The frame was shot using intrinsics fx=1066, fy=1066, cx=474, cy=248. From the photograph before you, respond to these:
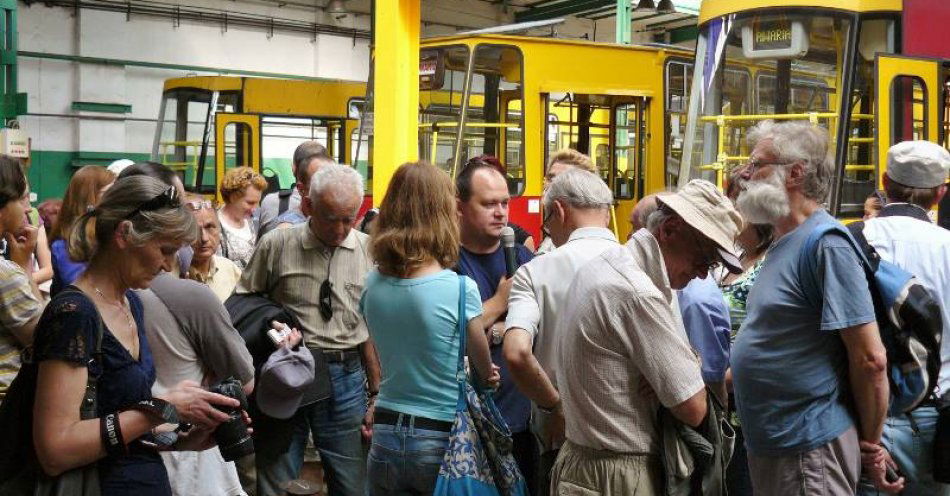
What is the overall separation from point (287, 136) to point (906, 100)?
924cm

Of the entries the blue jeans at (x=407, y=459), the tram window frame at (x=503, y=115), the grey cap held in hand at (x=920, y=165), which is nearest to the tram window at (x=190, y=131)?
the tram window frame at (x=503, y=115)

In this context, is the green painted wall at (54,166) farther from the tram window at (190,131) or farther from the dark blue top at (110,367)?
the dark blue top at (110,367)

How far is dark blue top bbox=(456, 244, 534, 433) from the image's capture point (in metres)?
4.08

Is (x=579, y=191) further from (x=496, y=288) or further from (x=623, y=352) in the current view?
(x=623, y=352)

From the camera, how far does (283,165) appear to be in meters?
15.5

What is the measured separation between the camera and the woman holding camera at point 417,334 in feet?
11.5

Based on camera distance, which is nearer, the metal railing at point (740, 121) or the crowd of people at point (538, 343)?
the crowd of people at point (538, 343)

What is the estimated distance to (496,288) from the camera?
437cm

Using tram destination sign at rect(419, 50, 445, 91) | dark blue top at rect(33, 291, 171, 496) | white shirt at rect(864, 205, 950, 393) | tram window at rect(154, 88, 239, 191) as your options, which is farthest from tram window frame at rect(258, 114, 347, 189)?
dark blue top at rect(33, 291, 171, 496)

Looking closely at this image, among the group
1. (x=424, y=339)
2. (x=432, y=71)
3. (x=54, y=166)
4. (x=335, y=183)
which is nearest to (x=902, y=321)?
(x=424, y=339)

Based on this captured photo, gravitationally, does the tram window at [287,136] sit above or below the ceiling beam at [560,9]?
below

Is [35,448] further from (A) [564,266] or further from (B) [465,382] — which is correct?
(A) [564,266]

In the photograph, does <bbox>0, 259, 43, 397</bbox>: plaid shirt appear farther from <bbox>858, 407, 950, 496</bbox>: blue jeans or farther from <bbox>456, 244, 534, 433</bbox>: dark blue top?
<bbox>858, 407, 950, 496</bbox>: blue jeans

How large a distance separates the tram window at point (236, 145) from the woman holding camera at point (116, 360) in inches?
475
